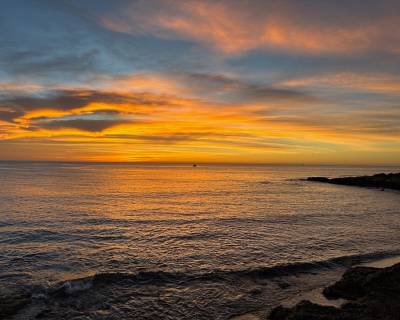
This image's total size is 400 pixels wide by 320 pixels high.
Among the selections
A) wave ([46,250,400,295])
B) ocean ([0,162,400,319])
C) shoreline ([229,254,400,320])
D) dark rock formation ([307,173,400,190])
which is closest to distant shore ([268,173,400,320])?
shoreline ([229,254,400,320])

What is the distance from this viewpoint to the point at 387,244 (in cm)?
2059

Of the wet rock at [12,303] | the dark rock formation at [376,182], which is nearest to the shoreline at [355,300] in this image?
the wet rock at [12,303]

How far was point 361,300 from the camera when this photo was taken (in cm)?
1047

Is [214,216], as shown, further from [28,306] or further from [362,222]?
[28,306]

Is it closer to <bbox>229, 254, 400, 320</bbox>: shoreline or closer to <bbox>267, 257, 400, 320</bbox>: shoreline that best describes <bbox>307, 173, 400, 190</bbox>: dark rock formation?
<bbox>229, 254, 400, 320</bbox>: shoreline

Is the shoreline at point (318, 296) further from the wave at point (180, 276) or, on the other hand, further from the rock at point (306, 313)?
the wave at point (180, 276)

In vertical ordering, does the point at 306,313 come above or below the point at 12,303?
above

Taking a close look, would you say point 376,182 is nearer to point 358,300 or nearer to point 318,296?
point 318,296

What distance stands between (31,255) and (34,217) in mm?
13020

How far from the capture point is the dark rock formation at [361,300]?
9.34 m

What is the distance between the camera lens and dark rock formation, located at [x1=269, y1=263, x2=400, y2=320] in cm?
934

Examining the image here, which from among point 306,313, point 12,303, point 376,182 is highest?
point 376,182

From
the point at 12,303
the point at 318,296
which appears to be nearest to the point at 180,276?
the point at 318,296

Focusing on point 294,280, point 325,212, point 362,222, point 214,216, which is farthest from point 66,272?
point 325,212
